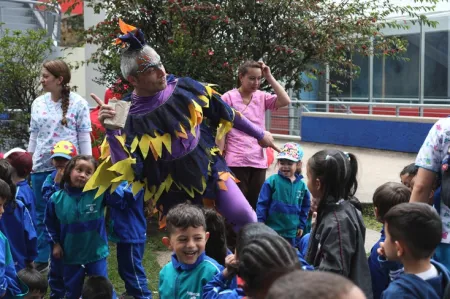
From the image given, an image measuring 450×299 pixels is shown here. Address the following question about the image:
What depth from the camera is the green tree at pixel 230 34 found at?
6.77 m

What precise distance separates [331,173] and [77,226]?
2019mm

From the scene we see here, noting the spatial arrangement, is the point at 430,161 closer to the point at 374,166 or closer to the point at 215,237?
the point at 215,237

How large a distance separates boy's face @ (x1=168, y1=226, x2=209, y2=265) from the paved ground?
5482mm

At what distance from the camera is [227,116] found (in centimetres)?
388

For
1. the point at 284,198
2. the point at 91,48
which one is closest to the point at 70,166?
the point at 284,198

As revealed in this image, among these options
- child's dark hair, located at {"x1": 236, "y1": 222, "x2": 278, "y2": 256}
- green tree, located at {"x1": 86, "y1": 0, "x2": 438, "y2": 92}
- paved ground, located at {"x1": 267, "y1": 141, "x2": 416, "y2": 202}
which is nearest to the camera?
child's dark hair, located at {"x1": 236, "y1": 222, "x2": 278, "y2": 256}

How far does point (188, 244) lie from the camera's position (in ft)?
10.4

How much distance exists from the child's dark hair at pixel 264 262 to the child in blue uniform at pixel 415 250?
0.59 metres

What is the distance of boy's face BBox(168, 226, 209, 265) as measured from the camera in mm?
3178

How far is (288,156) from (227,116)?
1526 millimetres

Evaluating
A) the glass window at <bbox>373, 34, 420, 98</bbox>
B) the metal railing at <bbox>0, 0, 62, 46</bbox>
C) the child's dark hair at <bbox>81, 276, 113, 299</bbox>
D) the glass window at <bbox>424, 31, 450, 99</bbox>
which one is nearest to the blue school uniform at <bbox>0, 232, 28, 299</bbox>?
the child's dark hair at <bbox>81, 276, 113, 299</bbox>

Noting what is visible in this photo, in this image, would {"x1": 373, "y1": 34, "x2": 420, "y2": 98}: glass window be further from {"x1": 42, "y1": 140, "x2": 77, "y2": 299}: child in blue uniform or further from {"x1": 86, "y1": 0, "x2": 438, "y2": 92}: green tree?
{"x1": 42, "y1": 140, "x2": 77, "y2": 299}: child in blue uniform

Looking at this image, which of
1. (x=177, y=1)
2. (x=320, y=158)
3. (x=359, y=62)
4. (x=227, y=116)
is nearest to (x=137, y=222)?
(x=227, y=116)

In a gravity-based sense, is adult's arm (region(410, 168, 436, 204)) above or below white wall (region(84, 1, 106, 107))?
below
